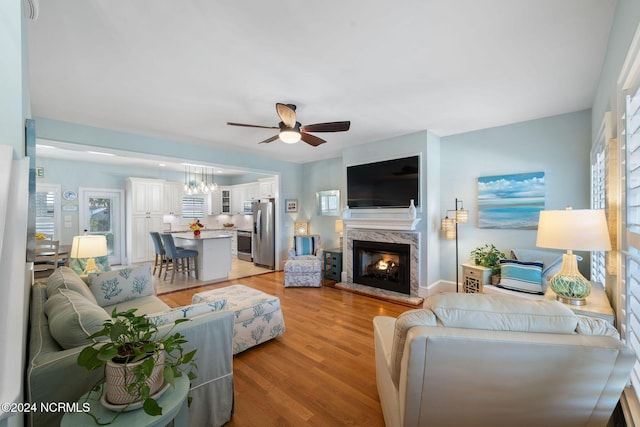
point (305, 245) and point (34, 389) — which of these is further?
point (305, 245)

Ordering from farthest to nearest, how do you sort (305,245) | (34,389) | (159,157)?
(305,245), (159,157), (34,389)

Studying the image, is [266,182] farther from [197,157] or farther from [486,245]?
[486,245]

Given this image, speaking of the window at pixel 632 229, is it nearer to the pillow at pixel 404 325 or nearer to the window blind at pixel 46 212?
the pillow at pixel 404 325

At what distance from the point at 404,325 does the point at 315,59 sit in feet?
6.67

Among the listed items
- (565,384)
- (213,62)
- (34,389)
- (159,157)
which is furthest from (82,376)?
(159,157)

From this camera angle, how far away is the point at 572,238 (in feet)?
5.69

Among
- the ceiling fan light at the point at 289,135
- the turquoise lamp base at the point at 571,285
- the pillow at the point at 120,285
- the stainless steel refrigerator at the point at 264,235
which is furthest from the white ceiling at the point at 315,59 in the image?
the stainless steel refrigerator at the point at 264,235

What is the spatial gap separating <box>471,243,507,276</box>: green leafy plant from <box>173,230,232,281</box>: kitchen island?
4.45m

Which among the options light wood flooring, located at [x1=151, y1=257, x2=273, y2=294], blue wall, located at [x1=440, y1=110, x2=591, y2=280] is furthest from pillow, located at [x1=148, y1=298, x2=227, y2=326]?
blue wall, located at [x1=440, y1=110, x2=591, y2=280]

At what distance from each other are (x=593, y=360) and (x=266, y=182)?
6796mm

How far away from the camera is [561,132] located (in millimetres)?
3412

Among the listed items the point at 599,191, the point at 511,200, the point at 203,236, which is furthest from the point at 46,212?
the point at 599,191

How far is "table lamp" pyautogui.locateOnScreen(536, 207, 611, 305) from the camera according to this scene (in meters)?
1.68

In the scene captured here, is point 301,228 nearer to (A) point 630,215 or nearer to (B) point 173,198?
(B) point 173,198
